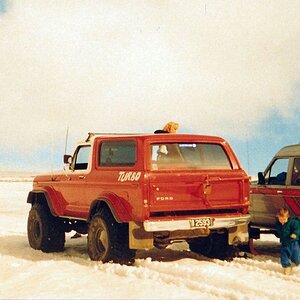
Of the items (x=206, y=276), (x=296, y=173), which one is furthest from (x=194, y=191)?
(x=296, y=173)

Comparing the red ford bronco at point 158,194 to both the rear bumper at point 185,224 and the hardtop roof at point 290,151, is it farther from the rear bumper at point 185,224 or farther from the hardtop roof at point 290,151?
the hardtop roof at point 290,151

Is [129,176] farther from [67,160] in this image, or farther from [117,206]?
[67,160]

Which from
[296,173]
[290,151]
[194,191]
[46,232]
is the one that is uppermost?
[290,151]

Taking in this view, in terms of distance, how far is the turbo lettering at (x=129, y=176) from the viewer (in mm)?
8141

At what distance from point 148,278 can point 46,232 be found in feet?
12.6

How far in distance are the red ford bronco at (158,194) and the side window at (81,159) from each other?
0.50 feet

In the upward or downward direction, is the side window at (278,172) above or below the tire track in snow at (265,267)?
above

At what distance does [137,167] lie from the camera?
8.29 metres

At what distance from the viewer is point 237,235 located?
9.01 meters

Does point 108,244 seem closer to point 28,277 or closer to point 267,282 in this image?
point 28,277

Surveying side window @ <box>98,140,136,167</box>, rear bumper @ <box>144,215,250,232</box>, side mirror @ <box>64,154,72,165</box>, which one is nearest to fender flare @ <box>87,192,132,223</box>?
rear bumper @ <box>144,215,250,232</box>

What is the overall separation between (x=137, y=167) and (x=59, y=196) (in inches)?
107

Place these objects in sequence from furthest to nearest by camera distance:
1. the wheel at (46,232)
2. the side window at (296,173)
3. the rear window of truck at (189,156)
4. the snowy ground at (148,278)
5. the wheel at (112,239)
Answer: the wheel at (46,232), the side window at (296,173), the rear window of truck at (189,156), the wheel at (112,239), the snowy ground at (148,278)

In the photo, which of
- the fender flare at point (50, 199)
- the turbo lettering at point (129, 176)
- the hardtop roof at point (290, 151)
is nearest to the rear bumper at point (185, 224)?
Result: the turbo lettering at point (129, 176)
